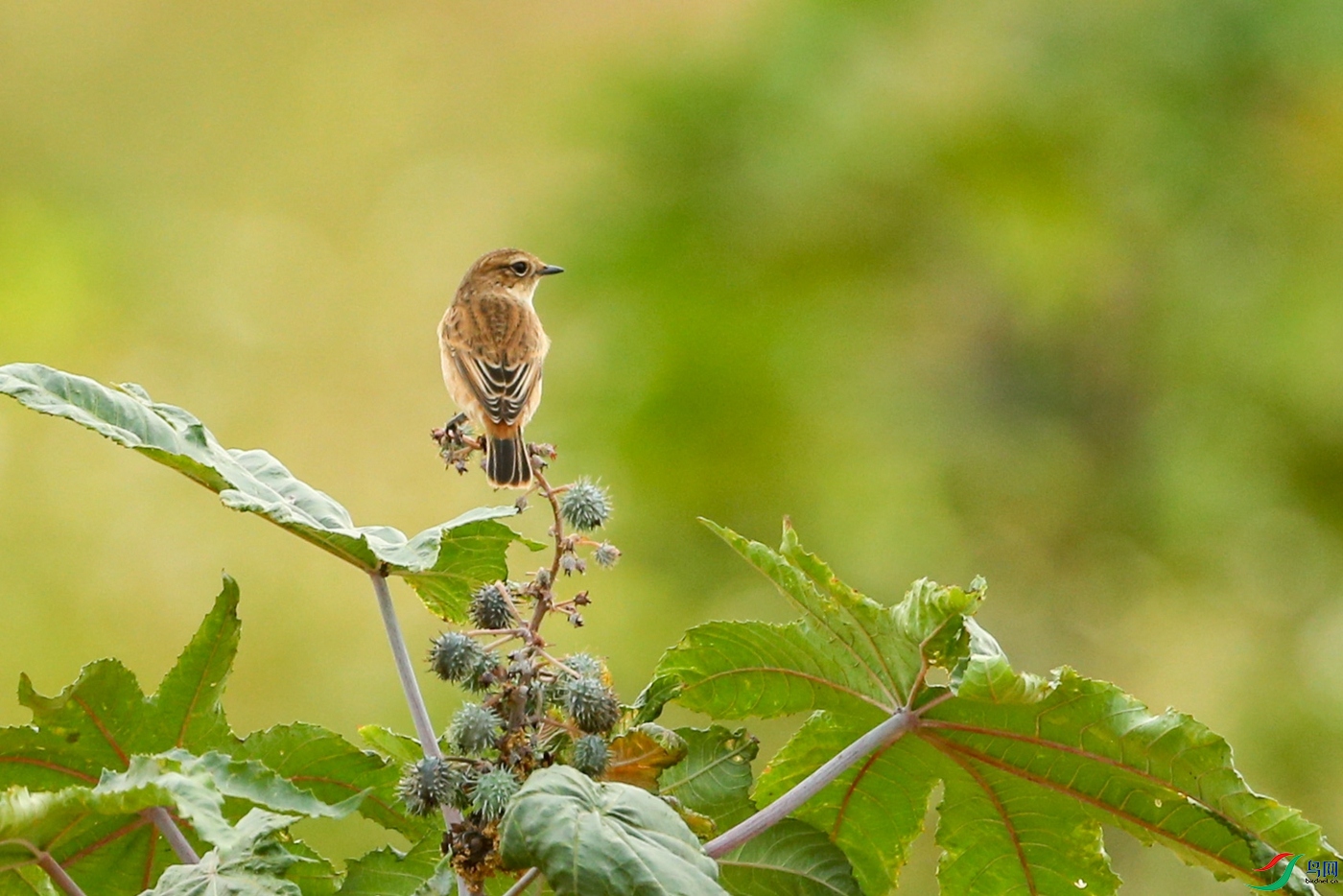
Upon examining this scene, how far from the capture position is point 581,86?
7.47m

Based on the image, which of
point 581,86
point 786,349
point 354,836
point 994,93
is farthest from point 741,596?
point 581,86

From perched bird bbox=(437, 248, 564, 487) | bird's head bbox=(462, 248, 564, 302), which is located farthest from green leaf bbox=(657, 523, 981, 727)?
bird's head bbox=(462, 248, 564, 302)

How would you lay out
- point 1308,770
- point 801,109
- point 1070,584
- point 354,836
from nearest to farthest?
point 1308,770, point 1070,584, point 354,836, point 801,109

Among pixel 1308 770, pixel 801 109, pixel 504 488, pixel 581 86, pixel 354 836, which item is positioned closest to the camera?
pixel 504 488

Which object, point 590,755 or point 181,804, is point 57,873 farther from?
point 590,755

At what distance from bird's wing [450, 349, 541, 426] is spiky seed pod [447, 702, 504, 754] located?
4.96 feet

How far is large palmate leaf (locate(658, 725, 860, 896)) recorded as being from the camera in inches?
43.5

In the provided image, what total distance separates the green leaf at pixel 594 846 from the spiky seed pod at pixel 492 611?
18 centimetres

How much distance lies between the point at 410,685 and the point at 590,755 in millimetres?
169

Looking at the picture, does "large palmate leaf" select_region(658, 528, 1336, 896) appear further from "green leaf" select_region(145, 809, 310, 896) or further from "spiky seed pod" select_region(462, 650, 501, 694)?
"green leaf" select_region(145, 809, 310, 896)

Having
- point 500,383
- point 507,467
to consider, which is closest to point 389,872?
point 507,467

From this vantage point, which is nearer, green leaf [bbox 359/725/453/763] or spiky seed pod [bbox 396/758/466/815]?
spiky seed pod [bbox 396/758/466/815]

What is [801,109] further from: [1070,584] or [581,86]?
[1070,584]

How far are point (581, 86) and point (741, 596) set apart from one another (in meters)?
3.07
